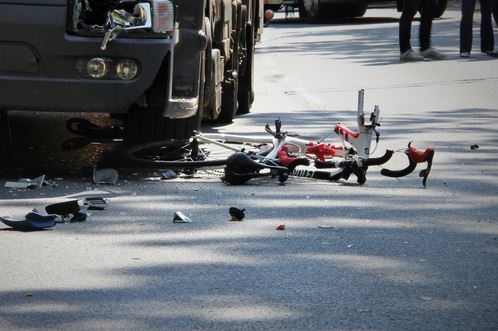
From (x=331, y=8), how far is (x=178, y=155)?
23.6 metres

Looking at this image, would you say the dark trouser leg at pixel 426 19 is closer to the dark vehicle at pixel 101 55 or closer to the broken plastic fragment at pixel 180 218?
the dark vehicle at pixel 101 55

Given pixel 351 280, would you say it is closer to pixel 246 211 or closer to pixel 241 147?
pixel 246 211

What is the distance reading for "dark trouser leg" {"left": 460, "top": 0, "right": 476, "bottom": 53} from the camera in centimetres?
2062

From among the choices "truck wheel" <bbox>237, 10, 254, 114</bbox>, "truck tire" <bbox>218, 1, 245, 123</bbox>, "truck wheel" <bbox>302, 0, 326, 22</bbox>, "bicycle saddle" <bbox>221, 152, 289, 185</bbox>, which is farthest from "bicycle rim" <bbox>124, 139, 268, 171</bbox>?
"truck wheel" <bbox>302, 0, 326, 22</bbox>

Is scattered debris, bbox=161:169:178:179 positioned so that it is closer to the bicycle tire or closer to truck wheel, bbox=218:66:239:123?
the bicycle tire

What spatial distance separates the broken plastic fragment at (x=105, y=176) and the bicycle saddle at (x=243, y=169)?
2.22ft

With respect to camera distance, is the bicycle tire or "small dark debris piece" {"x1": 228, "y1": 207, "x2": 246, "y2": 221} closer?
"small dark debris piece" {"x1": 228, "y1": 207, "x2": 246, "y2": 221}

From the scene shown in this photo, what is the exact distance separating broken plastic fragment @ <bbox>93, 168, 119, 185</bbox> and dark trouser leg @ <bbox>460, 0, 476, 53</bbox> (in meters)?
12.5

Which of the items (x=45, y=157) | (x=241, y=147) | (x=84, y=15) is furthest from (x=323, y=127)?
(x=84, y=15)

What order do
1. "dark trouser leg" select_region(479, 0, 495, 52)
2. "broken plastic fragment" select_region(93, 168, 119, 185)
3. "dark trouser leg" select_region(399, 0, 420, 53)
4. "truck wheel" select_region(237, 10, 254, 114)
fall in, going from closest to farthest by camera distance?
1. "broken plastic fragment" select_region(93, 168, 119, 185)
2. "truck wheel" select_region(237, 10, 254, 114)
3. "dark trouser leg" select_region(399, 0, 420, 53)
4. "dark trouser leg" select_region(479, 0, 495, 52)

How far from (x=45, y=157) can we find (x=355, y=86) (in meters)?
7.20

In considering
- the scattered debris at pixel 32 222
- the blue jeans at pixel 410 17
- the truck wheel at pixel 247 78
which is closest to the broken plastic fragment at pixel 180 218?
the scattered debris at pixel 32 222

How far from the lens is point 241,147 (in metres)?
10.0

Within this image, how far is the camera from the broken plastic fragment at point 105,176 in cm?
871
